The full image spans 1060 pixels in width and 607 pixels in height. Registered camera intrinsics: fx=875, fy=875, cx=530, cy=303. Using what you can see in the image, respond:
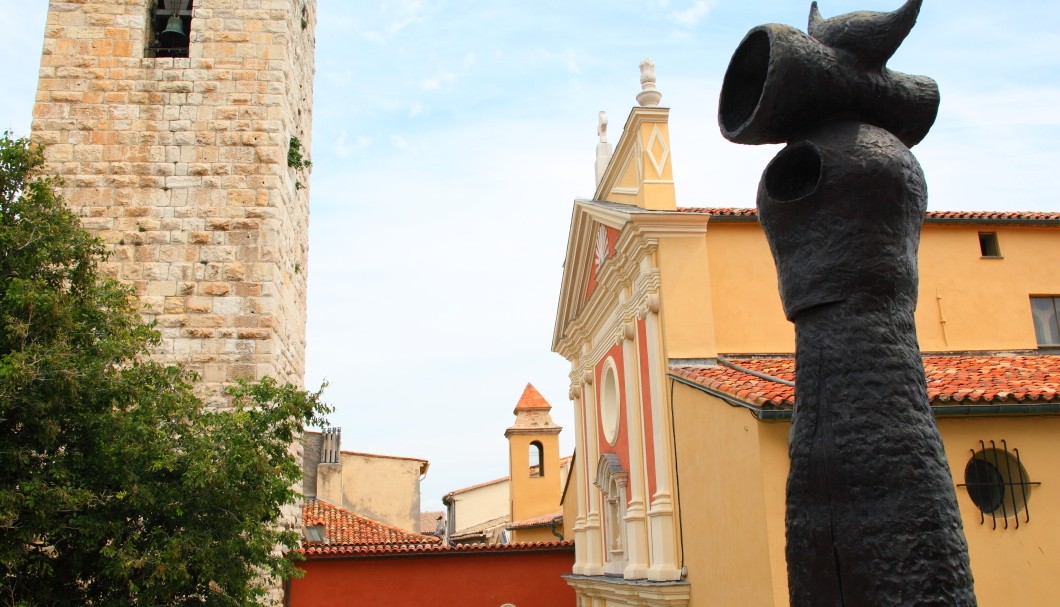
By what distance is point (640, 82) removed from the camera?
48.3 ft

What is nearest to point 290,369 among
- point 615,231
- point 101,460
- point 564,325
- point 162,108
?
point 162,108

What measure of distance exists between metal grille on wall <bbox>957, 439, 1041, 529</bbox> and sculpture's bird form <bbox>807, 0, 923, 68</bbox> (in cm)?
763

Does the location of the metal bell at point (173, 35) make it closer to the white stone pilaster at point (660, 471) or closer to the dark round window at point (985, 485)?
the white stone pilaster at point (660, 471)

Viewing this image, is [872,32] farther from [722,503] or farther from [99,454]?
[722,503]

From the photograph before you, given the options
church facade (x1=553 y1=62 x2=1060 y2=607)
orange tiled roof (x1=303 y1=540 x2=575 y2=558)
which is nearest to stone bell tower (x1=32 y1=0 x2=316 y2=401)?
church facade (x1=553 y1=62 x2=1060 y2=607)

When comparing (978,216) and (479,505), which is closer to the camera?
(978,216)

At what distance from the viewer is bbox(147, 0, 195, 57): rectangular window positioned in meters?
11.1

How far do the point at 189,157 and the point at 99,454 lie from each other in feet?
15.9

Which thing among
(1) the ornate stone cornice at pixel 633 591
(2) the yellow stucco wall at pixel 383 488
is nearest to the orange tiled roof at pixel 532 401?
(2) the yellow stucco wall at pixel 383 488

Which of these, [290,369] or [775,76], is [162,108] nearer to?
[290,369]

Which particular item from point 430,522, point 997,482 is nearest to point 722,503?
point 997,482

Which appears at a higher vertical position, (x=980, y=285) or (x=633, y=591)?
→ (x=980, y=285)

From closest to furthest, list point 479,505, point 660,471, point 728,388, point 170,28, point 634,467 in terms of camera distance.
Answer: point 728,388, point 170,28, point 660,471, point 634,467, point 479,505

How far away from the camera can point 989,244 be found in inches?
577
